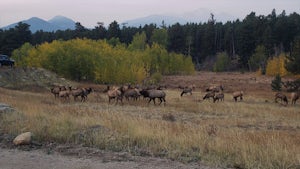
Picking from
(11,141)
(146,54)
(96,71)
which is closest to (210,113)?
(11,141)

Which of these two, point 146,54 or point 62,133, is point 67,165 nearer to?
point 62,133

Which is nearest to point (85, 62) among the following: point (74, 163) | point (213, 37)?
point (74, 163)

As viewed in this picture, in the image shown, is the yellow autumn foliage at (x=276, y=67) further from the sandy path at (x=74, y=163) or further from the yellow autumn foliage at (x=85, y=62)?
the sandy path at (x=74, y=163)

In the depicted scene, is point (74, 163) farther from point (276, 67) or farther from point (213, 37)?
point (213, 37)

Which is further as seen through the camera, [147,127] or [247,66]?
[247,66]

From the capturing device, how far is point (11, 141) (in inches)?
536

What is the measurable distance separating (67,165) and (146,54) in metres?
87.2

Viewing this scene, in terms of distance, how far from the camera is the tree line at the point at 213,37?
10975 cm

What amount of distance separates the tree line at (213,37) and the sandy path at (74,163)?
298ft

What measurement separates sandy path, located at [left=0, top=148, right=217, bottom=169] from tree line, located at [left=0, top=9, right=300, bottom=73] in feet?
298

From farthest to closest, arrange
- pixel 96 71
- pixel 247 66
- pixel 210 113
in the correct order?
pixel 247 66
pixel 96 71
pixel 210 113

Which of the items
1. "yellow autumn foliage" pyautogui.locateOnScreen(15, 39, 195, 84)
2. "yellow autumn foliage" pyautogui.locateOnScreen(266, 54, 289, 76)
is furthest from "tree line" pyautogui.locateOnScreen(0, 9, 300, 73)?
"yellow autumn foliage" pyautogui.locateOnScreen(15, 39, 195, 84)

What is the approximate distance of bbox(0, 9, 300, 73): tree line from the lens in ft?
360

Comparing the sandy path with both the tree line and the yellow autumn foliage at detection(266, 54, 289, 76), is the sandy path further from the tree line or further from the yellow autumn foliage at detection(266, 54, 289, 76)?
the tree line
